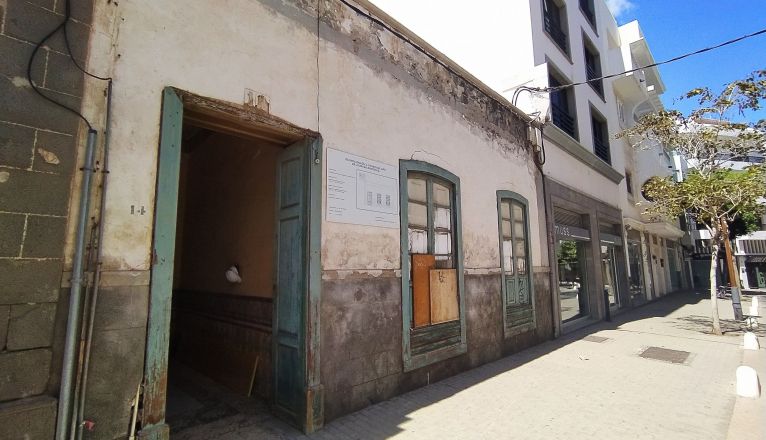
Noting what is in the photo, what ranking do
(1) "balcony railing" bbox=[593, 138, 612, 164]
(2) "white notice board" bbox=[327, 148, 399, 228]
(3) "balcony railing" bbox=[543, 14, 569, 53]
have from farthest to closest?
(1) "balcony railing" bbox=[593, 138, 612, 164], (3) "balcony railing" bbox=[543, 14, 569, 53], (2) "white notice board" bbox=[327, 148, 399, 228]

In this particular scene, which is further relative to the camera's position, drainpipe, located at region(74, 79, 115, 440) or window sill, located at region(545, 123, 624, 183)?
window sill, located at region(545, 123, 624, 183)

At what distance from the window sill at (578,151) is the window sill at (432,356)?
646cm

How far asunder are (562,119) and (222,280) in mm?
10623

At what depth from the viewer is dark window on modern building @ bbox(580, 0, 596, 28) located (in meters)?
14.8

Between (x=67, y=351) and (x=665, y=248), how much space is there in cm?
2672

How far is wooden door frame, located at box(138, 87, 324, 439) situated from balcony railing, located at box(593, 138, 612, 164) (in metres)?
13.0

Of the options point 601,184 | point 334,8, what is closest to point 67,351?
point 334,8

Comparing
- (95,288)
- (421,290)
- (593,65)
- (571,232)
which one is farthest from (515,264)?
(593,65)

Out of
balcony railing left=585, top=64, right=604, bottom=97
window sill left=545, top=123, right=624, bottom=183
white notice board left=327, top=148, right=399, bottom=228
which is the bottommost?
white notice board left=327, top=148, right=399, bottom=228

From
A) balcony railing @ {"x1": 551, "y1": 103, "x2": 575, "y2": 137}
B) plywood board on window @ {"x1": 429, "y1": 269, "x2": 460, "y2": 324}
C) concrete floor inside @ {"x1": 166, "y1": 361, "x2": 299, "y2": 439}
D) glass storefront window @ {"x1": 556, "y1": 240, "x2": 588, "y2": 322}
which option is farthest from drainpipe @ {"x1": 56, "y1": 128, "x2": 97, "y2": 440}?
glass storefront window @ {"x1": 556, "y1": 240, "x2": 588, "y2": 322}

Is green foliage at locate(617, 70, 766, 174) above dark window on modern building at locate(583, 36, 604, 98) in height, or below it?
below

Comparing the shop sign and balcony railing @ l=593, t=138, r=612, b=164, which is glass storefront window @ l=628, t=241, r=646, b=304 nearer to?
balcony railing @ l=593, t=138, r=612, b=164

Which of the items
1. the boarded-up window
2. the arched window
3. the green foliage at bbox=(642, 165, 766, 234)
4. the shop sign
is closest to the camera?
the arched window

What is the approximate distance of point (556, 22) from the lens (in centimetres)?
1268
